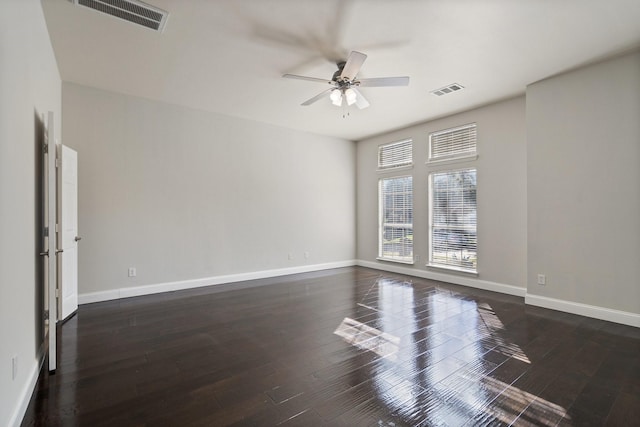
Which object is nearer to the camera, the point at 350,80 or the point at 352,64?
the point at 352,64

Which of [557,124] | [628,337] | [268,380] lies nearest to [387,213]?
[557,124]

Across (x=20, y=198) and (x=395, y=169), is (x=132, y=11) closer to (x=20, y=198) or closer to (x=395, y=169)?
(x=20, y=198)

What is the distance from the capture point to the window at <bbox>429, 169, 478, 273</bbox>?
5223 mm

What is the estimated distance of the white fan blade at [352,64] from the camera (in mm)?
2904

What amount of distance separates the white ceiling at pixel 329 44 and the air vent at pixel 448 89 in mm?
113

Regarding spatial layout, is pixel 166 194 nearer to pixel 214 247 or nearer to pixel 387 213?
pixel 214 247

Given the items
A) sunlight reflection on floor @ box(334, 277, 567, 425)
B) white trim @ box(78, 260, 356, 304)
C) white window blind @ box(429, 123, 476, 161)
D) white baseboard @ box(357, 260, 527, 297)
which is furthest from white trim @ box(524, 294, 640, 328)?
white trim @ box(78, 260, 356, 304)

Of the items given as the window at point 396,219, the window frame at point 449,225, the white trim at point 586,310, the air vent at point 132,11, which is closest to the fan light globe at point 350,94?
the air vent at point 132,11

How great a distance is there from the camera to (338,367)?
2455mm

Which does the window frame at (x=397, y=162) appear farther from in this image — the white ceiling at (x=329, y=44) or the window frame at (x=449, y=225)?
the white ceiling at (x=329, y=44)

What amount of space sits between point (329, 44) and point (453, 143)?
10.9ft

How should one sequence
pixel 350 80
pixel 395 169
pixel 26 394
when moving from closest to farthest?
pixel 26 394
pixel 350 80
pixel 395 169

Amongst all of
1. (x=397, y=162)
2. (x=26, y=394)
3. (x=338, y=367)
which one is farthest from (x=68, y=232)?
(x=397, y=162)

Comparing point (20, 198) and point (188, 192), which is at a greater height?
point (188, 192)
